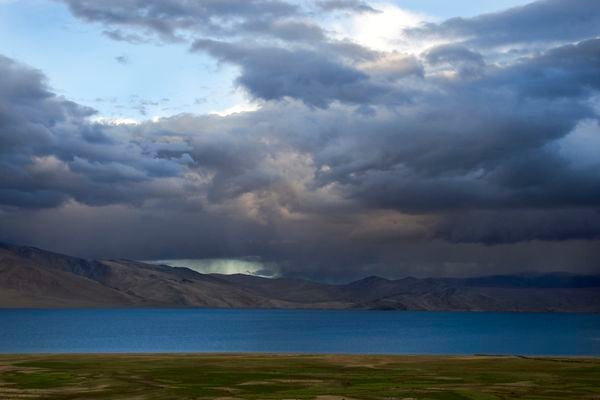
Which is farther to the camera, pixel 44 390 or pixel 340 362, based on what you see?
pixel 340 362

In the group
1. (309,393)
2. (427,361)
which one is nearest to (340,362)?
(427,361)

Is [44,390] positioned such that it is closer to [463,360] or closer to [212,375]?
[212,375]

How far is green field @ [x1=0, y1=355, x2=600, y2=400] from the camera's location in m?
64.2

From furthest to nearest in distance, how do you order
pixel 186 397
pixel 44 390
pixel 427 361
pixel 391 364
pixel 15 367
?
pixel 427 361 < pixel 391 364 < pixel 15 367 < pixel 44 390 < pixel 186 397

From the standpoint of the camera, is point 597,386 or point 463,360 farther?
point 463,360

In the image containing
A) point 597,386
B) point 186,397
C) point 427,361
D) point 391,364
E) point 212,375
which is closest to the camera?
point 186,397

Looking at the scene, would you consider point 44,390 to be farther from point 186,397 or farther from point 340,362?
point 340,362

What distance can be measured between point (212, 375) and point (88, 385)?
15210 mm

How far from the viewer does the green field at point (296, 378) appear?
64188mm

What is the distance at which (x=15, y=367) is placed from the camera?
3637 inches

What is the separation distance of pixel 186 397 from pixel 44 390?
13545mm

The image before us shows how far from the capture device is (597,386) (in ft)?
237

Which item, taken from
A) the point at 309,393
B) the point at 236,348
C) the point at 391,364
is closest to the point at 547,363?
the point at 391,364

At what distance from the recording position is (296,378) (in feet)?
259
